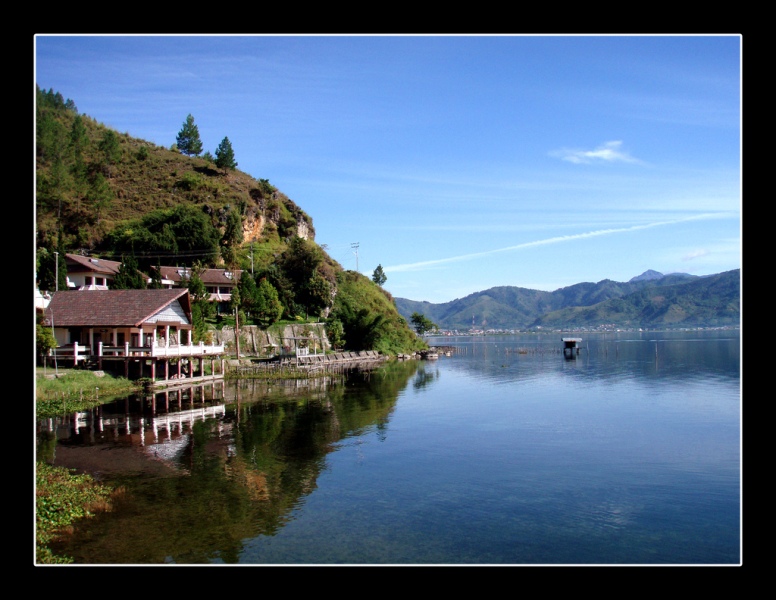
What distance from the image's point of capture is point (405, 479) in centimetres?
2369

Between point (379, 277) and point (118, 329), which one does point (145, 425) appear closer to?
point (118, 329)

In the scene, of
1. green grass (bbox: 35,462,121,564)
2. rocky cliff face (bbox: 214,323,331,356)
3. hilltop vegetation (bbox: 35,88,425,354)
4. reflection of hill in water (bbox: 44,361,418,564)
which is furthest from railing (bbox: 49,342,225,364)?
green grass (bbox: 35,462,121,564)

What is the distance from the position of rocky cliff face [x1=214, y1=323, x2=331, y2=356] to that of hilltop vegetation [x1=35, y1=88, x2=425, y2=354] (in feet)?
5.71

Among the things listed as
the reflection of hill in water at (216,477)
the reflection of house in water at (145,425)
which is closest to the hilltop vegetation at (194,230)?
the reflection of house in water at (145,425)

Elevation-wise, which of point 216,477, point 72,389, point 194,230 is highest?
point 194,230

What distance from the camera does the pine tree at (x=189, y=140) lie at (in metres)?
121

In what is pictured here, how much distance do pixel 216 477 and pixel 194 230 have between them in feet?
229

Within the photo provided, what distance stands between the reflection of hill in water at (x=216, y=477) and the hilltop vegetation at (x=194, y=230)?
2589 cm

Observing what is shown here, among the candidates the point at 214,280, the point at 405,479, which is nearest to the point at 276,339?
the point at 214,280

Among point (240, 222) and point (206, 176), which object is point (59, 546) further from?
point (206, 176)

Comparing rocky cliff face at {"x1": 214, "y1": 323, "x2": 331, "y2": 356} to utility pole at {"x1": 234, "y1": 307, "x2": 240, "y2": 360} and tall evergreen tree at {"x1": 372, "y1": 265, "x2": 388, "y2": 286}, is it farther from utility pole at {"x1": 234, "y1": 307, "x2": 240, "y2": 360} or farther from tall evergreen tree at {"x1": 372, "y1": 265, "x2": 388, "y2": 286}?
tall evergreen tree at {"x1": 372, "y1": 265, "x2": 388, "y2": 286}

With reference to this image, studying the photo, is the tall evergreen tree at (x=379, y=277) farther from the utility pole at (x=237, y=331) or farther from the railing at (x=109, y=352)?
the railing at (x=109, y=352)

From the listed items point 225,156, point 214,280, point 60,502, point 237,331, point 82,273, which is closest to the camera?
point 60,502
